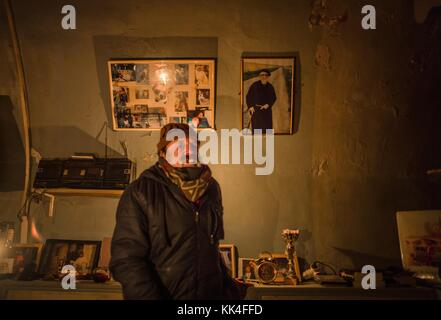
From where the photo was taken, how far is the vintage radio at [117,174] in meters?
2.82

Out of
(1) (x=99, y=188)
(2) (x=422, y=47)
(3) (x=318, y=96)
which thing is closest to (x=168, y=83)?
(1) (x=99, y=188)

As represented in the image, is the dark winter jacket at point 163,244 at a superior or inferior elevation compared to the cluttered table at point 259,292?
superior

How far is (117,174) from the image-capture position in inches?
112

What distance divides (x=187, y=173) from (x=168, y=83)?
122cm

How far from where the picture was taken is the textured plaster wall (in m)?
2.93

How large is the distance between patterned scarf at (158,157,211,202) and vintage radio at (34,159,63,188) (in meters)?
1.31

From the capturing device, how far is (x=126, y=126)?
2.97 m

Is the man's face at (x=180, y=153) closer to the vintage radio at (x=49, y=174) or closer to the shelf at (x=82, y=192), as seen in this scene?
the shelf at (x=82, y=192)

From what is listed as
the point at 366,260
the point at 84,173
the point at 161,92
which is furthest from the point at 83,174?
the point at 366,260

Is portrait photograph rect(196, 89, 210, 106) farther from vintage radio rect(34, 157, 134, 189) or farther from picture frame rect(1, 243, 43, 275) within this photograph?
picture frame rect(1, 243, 43, 275)

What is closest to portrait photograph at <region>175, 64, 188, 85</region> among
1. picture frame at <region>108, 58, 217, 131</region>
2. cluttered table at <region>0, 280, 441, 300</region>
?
picture frame at <region>108, 58, 217, 131</region>

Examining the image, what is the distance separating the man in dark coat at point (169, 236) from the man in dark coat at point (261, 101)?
1102 mm

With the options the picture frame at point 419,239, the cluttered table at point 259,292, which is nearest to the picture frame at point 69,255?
the cluttered table at point 259,292

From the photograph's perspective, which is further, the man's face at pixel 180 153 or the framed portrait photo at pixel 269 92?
the framed portrait photo at pixel 269 92
